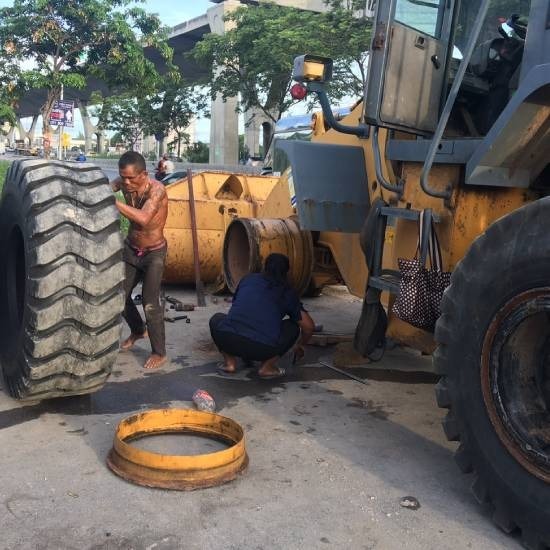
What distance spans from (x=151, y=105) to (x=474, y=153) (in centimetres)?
4082

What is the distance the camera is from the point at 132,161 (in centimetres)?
511

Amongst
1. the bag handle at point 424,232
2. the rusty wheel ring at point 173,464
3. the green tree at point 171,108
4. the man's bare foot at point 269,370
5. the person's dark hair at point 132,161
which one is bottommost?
the green tree at point 171,108

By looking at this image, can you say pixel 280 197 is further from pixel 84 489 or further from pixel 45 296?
pixel 84 489

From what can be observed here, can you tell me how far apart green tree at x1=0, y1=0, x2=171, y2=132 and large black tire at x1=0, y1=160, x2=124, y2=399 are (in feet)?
58.7

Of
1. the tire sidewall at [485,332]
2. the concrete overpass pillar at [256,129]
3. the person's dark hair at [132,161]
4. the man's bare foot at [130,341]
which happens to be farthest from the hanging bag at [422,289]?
the concrete overpass pillar at [256,129]

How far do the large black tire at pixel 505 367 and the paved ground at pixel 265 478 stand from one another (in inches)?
10.2

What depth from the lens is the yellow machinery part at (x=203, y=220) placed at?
8.09 m

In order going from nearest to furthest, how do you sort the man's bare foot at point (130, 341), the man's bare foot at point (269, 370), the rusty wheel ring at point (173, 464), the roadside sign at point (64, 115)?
the rusty wheel ring at point (173, 464) < the man's bare foot at point (269, 370) < the man's bare foot at point (130, 341) < the roadside sign at point (64, 115)

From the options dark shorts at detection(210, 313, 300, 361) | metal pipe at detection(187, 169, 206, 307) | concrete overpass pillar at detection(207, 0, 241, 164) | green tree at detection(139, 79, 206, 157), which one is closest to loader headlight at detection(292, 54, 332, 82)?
dark shorts at detection(210, 313, 300, 361)

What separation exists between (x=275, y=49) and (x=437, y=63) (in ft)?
71.2

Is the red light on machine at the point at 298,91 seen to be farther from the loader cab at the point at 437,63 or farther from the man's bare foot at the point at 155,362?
the man's bare foot at the point at 155,362

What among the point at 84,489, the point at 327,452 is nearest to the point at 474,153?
the point at 327,452

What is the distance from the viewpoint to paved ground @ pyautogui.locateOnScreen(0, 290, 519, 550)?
2838 millimetres

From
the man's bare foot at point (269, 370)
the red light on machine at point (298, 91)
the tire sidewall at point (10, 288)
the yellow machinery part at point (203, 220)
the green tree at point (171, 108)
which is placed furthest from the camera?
the green tree at point (171, 108)
